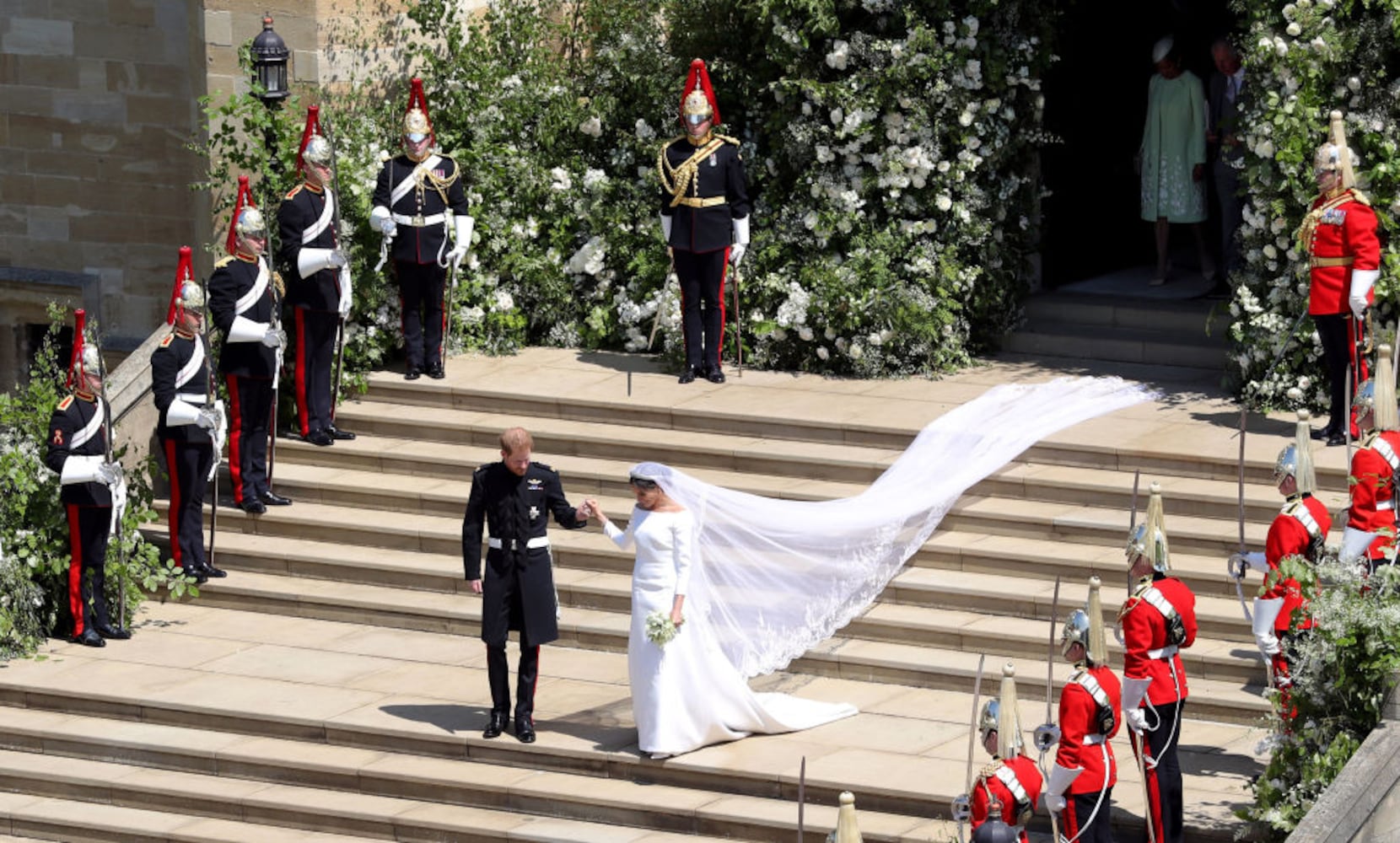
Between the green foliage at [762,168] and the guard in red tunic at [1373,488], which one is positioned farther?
the green foliage at [762,168]

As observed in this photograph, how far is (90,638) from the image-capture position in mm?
15281

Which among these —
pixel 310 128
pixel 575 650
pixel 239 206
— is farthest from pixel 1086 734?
pixel 310 128

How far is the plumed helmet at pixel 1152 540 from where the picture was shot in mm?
11789

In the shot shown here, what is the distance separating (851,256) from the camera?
58.7ft

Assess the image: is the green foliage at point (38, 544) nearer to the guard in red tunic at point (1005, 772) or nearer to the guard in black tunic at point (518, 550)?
the guard in black tunic at point (518, 550)

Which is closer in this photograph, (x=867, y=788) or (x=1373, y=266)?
(x=867, y=788)

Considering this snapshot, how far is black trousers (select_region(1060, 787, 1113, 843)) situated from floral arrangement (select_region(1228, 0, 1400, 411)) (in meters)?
5.25

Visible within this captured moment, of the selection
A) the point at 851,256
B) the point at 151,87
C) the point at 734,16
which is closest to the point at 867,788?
the point at 851,256

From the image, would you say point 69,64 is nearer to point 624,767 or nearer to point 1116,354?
point 1116,354

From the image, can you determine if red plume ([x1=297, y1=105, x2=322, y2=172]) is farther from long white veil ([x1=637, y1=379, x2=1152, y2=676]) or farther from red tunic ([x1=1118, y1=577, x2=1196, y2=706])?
red tunic ([x1=1118, y1=577, x2=1196, y2=706])

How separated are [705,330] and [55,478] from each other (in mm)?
4416

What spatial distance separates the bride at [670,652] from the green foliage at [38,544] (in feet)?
11.3

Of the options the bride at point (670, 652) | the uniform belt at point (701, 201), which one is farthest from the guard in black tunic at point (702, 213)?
the bride at point (670, 652)

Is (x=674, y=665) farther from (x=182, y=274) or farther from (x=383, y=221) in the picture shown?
(x=383, y=221)
